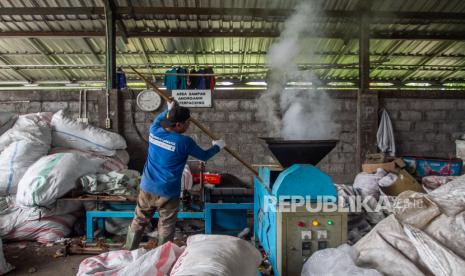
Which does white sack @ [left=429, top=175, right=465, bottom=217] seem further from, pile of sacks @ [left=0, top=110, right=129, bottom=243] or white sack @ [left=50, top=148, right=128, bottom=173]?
white sack @ [left=50, top=148, right=128, bottom=173]

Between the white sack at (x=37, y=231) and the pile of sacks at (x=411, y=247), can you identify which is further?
the white sack at (x=37, y=231)

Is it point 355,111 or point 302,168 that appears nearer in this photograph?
point 302,168

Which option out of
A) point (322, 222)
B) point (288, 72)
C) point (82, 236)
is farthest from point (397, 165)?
point (82, 236)

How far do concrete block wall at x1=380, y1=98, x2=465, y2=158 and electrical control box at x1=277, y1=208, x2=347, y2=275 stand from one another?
3721 mm

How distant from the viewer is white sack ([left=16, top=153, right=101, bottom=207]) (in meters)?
3.46

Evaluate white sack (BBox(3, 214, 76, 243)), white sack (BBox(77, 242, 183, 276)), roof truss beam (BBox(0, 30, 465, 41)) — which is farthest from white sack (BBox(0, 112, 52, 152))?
white sack (BBox(77, 242, 183, 276))

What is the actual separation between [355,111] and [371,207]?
2566mm

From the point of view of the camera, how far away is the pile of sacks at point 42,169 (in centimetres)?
354

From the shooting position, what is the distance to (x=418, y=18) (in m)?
5.36

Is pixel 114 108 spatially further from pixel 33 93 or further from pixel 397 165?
pixel 397 165

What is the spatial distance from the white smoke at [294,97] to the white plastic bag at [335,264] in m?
1.17

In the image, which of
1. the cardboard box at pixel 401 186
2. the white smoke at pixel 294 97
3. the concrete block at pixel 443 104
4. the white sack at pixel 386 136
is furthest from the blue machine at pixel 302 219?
the concrete block at pixel 443 104

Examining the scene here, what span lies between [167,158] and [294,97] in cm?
236

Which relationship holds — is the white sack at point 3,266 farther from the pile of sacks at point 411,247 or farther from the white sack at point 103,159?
the pile of sacks at point 411,247
